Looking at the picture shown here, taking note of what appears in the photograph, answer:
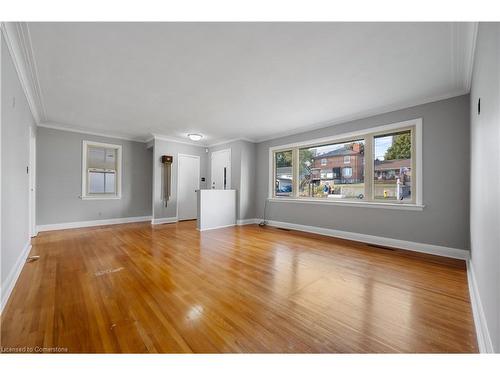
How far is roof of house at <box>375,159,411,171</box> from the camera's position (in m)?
3.60

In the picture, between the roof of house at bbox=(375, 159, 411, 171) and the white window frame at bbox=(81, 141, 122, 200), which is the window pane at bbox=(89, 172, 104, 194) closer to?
the white window frame at bbox=(81, 141, 122, 200)

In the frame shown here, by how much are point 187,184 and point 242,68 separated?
4793 millimetres

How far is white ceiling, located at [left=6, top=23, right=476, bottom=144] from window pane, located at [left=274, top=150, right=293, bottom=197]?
1492 millimetres

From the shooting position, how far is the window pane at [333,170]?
13.8 feet

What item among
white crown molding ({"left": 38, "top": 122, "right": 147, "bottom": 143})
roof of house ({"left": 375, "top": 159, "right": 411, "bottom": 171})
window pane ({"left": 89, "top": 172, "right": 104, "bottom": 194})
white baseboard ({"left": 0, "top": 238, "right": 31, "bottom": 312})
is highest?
white crown molding ({"left": 38, "top": 122, "right": 147, "bottom": 143})

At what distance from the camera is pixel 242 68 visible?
2527mm

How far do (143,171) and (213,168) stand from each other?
7.11ft

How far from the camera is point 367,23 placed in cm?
182

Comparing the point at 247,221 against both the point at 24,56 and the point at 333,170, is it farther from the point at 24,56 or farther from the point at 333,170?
the point at 24,56

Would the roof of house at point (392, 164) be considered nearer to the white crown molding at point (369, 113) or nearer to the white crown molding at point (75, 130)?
the white crown molding at point (369, 113)

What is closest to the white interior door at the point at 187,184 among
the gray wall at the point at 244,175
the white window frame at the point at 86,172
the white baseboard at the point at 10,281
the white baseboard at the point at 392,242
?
the gray wall at the point at 244,175

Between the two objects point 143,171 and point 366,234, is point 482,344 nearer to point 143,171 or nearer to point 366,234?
point 366,234

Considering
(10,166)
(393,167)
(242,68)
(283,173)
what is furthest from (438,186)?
(10,166)

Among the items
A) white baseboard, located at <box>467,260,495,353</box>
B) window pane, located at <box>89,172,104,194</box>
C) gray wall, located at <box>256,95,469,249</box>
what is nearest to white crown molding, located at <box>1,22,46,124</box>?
window pane, located at <box>89,172,104,194</box>
